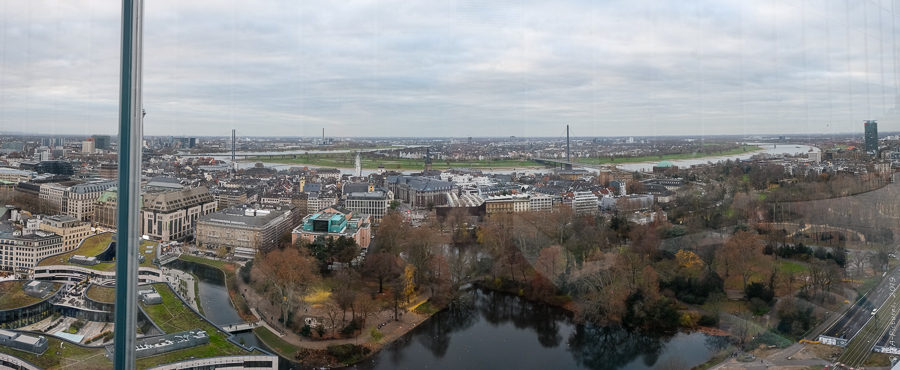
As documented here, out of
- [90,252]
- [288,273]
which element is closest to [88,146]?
[90,252]

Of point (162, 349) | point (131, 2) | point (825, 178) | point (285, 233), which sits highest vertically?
point (131, 2)

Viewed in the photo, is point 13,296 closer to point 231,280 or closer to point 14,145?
point 14,145

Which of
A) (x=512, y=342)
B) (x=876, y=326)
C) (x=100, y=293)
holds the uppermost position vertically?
(x=100, y=293)

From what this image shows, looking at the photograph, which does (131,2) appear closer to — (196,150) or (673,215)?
(196,150)

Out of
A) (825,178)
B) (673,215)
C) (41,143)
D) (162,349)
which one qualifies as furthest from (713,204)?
(41,143)

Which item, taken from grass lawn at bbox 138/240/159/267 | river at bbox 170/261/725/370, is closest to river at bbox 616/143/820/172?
river at bbox 170/261/725/370

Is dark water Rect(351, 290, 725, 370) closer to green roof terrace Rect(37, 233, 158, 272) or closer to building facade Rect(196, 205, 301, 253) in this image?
building facade Rect(196, 205, 301, 253)
